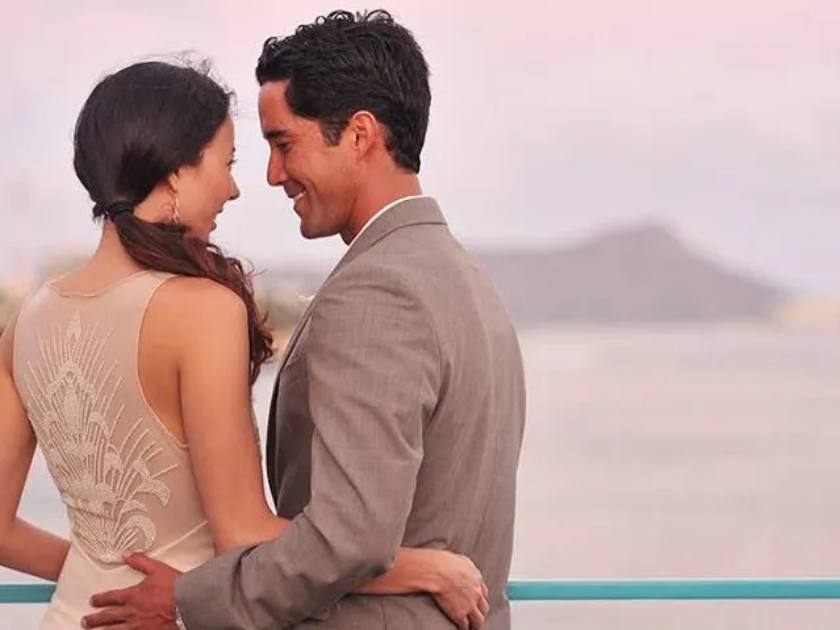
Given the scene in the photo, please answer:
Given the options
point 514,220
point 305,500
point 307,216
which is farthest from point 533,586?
point 514,220

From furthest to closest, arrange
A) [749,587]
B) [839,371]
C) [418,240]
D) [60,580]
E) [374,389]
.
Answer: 1. [839,371]
2. [749,587]
3. [60,580]
4. [418,240]
5. [374,389]

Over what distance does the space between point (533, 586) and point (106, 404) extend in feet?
1.90

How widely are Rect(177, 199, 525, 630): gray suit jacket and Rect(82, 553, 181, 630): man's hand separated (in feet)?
0.11

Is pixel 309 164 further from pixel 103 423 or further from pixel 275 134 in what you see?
pixel 103 423

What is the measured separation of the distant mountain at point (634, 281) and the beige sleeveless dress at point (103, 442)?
1777cm

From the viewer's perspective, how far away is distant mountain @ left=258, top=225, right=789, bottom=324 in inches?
797

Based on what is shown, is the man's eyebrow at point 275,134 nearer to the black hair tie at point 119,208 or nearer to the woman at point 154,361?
the woman at point 154,361

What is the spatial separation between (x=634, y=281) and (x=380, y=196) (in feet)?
65.7

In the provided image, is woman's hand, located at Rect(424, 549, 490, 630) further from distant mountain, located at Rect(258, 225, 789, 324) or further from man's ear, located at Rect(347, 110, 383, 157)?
distant mountain, located at Rect(258, 225, 789, 324)

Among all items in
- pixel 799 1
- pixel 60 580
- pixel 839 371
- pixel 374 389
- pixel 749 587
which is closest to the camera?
pixel 374 389

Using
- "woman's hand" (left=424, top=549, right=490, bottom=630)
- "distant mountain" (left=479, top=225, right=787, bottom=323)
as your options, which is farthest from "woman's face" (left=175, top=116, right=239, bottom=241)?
"distant mountain" (left=479, top=225, right=787, bottom=323)

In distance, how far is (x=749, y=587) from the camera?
2.04 m

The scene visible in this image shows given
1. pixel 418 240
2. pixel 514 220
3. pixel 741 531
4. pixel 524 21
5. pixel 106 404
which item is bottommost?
pixel 741 531

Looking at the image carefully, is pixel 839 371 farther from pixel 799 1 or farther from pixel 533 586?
pixel 533 586
